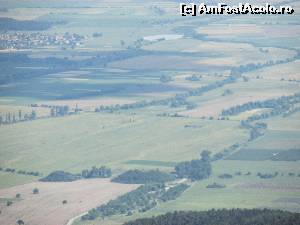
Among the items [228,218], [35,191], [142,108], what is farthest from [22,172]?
[142,108]

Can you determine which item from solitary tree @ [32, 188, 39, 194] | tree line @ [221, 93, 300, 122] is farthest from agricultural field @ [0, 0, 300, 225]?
solitary tree @ [32, 188, 39, 194]

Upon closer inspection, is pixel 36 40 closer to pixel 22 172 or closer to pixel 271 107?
pixel 271 107

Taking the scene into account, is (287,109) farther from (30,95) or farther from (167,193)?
(167,193)

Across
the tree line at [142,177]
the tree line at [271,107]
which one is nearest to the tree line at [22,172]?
the tree line at [142,177]

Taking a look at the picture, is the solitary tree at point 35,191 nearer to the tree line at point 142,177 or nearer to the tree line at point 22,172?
the tree line at point 22,172

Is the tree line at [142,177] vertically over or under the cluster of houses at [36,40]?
under

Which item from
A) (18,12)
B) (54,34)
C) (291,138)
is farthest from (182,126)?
(18,12)
